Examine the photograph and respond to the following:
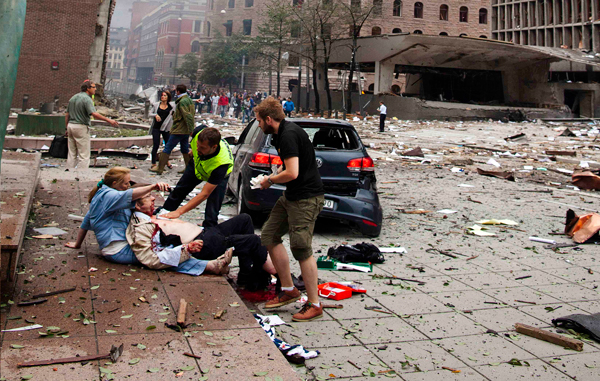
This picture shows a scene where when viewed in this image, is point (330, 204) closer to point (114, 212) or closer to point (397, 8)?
point (114, 212)

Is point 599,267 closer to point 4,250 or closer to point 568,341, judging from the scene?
point 568,341

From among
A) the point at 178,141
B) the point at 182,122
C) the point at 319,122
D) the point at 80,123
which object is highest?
the point at 182,122

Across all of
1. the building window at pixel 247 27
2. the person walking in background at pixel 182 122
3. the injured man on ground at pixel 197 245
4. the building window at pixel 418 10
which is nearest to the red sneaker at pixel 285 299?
the injured man on ground at pixel 197 245

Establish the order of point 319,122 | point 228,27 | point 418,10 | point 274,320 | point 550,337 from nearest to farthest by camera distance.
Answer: point 550,337 → point 274,320 → point 319,122 → point 418,10 → point 228,27

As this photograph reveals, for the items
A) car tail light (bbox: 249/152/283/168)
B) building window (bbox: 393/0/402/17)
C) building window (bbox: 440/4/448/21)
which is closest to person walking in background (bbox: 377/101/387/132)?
car tail light (bbox: 249/152/283/168)

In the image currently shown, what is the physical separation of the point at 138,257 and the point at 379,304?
2.09 m

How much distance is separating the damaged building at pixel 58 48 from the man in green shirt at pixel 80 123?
23825 millimetres

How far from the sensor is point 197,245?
5.12m

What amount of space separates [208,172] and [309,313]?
2004mm

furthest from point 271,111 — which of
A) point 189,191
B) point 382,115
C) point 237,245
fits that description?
point 382,115

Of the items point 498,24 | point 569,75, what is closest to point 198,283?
point 569,75

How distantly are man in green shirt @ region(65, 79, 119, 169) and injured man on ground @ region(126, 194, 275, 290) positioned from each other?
5.85m

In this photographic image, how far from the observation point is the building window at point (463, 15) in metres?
73.9

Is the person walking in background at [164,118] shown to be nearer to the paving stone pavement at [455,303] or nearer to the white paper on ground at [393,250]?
the paving stone pavement at [455,303]
